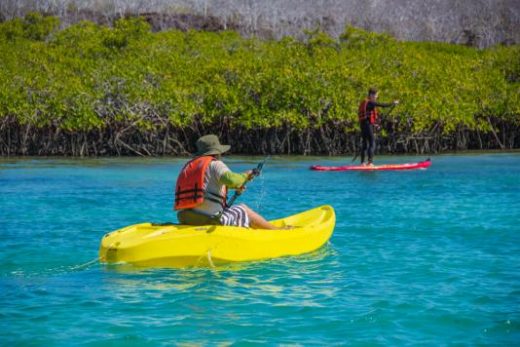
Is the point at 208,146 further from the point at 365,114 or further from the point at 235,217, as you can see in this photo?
the point at 365,114

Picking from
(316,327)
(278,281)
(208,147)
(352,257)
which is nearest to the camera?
Result: (316,327)

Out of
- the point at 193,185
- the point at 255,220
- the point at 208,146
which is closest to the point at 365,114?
the point at 255,220

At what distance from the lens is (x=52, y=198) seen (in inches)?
626

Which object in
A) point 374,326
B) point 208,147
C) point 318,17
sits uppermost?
point 318,17

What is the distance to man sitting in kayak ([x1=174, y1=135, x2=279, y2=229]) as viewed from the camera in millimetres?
8781

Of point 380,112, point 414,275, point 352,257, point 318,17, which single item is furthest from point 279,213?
point 318,17

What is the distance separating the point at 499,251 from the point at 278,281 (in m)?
2.91

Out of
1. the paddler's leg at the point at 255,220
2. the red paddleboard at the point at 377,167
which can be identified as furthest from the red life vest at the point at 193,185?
the red paddleboard at the point at 377,167

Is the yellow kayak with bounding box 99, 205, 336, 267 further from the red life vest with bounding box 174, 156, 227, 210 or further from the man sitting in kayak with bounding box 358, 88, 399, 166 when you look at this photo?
the man sitting in kayak with bounding box 358, 88, 399, 166

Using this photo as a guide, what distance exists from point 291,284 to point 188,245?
3.55ft

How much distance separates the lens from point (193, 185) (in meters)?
8.82

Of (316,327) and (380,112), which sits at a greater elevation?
(380,112)

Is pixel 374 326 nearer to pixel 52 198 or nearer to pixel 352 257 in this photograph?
pixel 352 257

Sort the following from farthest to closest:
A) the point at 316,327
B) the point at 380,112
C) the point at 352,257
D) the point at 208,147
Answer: the point at 380,112
the point at 352,257
the point at 208,147
the point at 316,327
